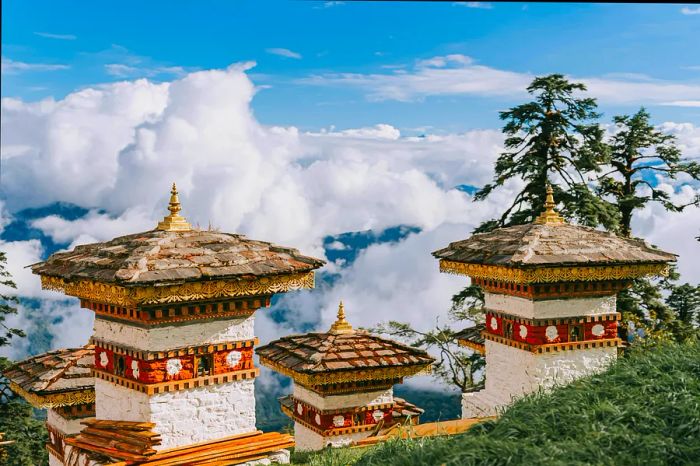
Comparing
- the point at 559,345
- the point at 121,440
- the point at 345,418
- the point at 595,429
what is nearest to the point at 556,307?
the point at 559,345

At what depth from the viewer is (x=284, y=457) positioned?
913cm

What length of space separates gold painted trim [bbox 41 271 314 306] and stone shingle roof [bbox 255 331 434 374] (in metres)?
2.16

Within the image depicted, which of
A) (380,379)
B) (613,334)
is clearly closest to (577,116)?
(613,334)

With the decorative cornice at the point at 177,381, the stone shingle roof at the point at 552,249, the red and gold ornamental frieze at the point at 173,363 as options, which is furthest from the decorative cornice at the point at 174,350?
the stone shingle roof at the point at 552,249

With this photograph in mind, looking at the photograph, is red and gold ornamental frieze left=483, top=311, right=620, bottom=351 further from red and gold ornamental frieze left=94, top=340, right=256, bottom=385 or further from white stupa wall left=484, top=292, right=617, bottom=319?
red and gold ornamental frieze left=94, top=340, right=256, bottom=385

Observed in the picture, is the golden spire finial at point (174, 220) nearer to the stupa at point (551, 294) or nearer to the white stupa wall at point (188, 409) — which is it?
the white stupa wall at point (188, 409)

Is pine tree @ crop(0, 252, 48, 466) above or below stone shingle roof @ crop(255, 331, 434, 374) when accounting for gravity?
below

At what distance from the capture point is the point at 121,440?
854 cm

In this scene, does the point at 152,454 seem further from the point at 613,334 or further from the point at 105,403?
the point at 613,334

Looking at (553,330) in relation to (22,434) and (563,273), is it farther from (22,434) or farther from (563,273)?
(22,434)

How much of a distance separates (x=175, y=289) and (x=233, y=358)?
130cm

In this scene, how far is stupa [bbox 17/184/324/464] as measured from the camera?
8.35 metres

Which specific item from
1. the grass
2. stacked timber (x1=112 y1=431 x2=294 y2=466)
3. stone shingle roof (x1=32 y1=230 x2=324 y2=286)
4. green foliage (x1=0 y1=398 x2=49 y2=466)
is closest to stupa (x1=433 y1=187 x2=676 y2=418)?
the grass

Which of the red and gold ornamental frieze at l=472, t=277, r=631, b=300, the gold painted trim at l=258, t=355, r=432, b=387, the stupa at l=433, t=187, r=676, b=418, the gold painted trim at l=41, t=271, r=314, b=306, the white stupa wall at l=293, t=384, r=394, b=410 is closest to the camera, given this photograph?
the gold painted trim at l=41, t=271, r=314, b=306
